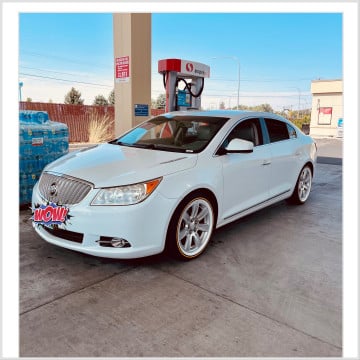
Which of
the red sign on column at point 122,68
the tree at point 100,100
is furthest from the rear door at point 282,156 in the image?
the tree at point 100,100

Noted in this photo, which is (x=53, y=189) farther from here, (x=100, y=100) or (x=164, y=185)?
(x=100, y=100)

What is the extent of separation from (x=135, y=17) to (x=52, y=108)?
11439mm

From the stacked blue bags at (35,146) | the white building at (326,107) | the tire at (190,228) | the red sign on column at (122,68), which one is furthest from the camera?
the white building at (326,107)

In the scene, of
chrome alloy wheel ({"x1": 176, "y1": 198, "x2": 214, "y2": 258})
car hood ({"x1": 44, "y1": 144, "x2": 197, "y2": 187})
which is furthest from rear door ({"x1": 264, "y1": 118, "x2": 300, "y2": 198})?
car hood ({"x1": 44, "y1": 144, "x2": 197, "y2": 187})

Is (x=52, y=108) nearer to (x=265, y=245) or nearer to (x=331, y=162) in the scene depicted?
(x=331, y=162)

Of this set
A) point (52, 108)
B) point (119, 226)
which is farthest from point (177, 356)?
point (52, 108)

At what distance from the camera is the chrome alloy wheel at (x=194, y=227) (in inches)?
130

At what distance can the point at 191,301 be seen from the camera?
2.70 m

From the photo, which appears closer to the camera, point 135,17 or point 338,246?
point 338,246

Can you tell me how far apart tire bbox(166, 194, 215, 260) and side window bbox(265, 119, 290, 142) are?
1.67 meters

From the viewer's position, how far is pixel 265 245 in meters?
3.86

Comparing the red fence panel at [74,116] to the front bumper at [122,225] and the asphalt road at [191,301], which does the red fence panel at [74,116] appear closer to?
the asphalt road at [191,301]

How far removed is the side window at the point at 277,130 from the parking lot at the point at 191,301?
1384mm
